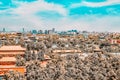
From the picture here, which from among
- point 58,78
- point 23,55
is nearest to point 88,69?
point 58,78

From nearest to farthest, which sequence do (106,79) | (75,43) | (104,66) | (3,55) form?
(106,79)
(104,66)
(3,55)
(75,43)

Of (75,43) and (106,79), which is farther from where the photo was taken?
(75,43)

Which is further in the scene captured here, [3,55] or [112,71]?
[3,55]

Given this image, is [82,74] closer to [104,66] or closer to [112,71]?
[112,71]

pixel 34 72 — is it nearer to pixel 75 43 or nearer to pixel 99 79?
pixel 99 79

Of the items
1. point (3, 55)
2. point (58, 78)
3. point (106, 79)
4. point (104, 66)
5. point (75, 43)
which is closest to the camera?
point (58, 78)

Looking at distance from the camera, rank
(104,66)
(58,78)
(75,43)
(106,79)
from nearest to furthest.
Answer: (58,78)
(106,79)
(104,66)
(75,43)

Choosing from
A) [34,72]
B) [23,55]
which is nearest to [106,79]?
[34,72]
